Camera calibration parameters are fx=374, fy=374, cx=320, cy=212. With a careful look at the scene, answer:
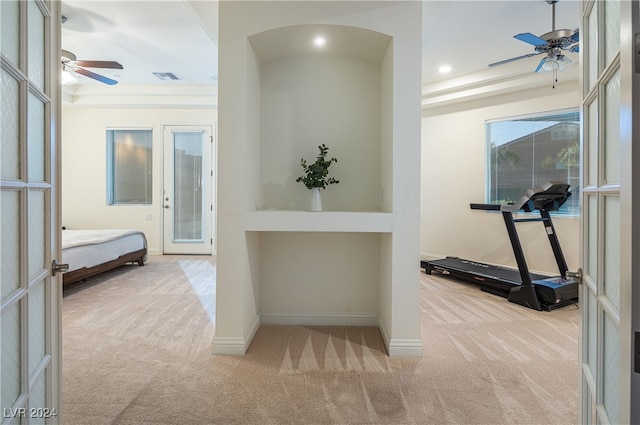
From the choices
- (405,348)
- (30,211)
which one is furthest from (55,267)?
(405,348)

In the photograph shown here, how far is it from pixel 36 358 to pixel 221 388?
1167mm

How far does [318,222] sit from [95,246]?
11.3 feet

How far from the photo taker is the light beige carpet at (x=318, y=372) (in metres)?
1.90

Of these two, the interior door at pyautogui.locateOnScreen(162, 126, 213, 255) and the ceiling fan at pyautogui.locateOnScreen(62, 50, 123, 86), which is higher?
the ceiling fan at pyautogui.locateOnScreen(62, 50, 123, 86)

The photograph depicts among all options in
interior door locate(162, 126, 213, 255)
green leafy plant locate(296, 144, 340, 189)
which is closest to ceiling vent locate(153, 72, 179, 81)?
interior door locate(162, 126, 213, 255)

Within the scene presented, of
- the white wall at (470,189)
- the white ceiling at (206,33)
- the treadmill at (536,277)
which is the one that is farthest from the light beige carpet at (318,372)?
the white ceiling at (206,33)

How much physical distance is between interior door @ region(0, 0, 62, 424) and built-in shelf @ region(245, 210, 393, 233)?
1.40 metres

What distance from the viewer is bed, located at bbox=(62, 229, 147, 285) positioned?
419cm

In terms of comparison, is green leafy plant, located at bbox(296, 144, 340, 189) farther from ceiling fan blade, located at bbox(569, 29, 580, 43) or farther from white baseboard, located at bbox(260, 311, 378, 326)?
ceiling fan blade, located at bbox(569, 29, 580, 43)

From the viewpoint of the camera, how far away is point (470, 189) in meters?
5.65

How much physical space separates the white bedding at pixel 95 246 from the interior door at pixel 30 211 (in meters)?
3.29

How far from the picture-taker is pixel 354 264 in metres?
3.19

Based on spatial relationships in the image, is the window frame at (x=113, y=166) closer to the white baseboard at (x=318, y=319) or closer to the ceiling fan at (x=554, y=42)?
the white baseboard at (x=318, y=319)

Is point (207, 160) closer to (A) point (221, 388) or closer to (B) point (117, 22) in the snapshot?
(B) point (117, 22)
